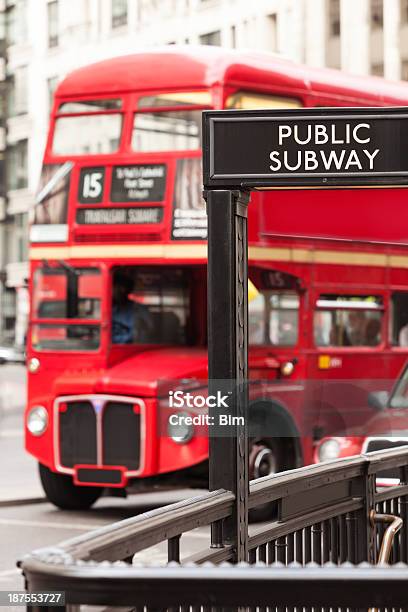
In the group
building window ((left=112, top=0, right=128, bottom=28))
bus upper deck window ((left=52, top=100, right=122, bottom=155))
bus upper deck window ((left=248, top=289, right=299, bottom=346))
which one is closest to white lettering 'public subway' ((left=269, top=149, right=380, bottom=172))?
bus upper deck window ((left=248, top=289, right=299, bottom=346))

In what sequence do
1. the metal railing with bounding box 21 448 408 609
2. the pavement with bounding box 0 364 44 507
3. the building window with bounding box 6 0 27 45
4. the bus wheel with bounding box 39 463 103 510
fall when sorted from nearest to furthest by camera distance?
the metal railing with bounding box 21 448 408 609 → the bus wheel with bounding box 39 463 103 510 → the pavement with bounding box 0 364 44 507 → the building window with bounding box 6 0 27 45

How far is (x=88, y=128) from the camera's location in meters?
14.6

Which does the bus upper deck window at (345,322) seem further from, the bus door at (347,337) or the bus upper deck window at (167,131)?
the bus upper deck window at (167,131)

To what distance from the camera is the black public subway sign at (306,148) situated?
17.9ft

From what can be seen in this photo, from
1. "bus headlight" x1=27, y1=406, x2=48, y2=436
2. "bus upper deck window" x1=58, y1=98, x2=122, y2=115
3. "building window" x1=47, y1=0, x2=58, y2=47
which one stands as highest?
"building window" x1=47, y1=0, x2=58, y2=47

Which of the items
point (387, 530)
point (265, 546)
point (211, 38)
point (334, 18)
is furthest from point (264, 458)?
point (211, 38)

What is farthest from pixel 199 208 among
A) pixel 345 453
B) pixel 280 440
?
pixel 345 453

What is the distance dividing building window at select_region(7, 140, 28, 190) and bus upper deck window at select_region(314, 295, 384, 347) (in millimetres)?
50915

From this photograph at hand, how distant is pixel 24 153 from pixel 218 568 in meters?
62.3

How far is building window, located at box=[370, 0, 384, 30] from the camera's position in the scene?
42.1 meters

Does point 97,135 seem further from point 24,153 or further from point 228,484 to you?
point 24,153

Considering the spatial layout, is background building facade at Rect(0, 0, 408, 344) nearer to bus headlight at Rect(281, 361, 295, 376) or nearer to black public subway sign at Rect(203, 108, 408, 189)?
bus headlight at Rect(281, 361, 295, 376)

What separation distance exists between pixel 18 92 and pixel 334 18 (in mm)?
23390

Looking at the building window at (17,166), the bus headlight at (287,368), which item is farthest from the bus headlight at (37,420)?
the building window at (17,166)
